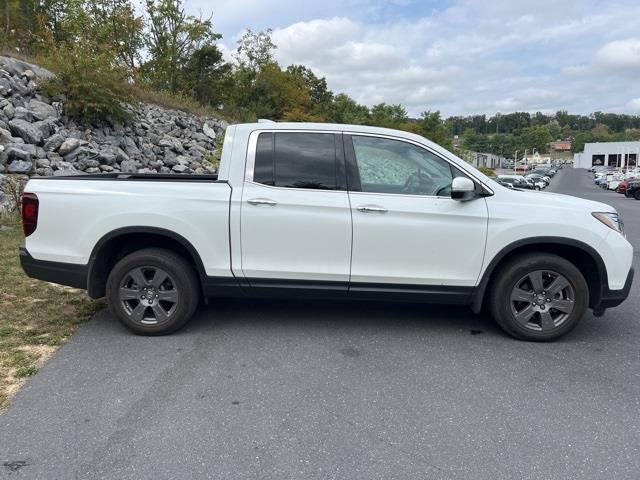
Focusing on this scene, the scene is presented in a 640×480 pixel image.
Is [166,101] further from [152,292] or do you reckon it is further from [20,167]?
[152,292]

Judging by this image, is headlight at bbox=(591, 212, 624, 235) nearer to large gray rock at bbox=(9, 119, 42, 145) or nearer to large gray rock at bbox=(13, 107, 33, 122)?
large gray rock at bbox=(9, 119, 42, 145)

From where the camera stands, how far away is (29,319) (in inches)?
191

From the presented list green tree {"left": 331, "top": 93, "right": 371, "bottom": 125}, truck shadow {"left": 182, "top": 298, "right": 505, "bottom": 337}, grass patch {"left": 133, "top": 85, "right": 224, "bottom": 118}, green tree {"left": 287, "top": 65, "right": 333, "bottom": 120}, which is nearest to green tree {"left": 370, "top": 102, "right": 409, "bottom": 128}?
green tree {"left": 331, "top": 93, "right": 371, "bottom": 125}

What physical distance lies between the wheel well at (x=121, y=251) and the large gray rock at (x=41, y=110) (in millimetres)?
10333

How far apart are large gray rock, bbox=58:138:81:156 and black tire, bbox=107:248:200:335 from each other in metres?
9.46

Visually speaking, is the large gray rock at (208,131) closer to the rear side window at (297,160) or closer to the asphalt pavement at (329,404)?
the asphalt pavement at (329,404)

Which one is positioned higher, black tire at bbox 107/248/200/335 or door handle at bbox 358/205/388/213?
door handle at bbox 358/205/388/213

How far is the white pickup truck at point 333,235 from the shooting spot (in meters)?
4.32

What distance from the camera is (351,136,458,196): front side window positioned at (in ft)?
14.6

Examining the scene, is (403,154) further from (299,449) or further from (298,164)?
(299,449)

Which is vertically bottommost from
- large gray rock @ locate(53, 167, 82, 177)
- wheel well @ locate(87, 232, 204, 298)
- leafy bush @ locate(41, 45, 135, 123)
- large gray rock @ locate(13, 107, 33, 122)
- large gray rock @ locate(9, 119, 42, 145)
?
wheel well @ locate(87, 232, 204, 298)

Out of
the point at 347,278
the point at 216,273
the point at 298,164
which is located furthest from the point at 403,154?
the point at 216,273

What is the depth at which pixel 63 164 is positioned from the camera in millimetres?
11984

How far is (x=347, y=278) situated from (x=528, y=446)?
6.49 ft
